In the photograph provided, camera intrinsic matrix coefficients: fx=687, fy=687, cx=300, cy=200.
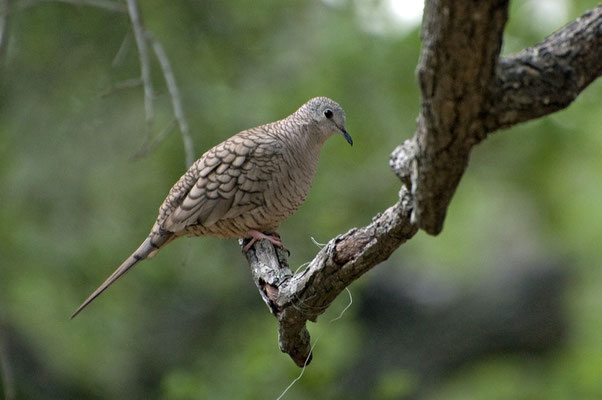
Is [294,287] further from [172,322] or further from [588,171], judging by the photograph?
[588,171]

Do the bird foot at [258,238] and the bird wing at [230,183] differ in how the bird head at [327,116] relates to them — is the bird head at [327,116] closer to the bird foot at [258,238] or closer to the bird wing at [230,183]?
the bird wing at [230,183]

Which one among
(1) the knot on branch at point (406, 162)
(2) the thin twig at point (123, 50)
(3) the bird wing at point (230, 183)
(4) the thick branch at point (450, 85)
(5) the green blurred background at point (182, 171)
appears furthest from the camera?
(5) the green blurred background at point (182, 171)

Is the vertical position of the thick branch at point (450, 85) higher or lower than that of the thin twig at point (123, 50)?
lower

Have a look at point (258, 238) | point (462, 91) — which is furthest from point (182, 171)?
point (462, 91)

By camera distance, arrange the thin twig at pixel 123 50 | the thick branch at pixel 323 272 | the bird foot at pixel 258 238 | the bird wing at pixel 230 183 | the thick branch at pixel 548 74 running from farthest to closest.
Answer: the thin twig at pixel 123 50 → the bird foot at pixel 258 238 → the bird wing at pixel 230 183 → the thick branch at pixel 323 272 → the thick branch at pixel 548 74

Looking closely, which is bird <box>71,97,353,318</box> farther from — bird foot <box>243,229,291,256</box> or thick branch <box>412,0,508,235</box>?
thick branch <box>412,0,508,235</box>

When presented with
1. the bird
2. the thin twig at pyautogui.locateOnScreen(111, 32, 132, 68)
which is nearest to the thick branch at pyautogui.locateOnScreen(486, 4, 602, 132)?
the bird

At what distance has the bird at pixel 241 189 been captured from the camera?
141 inches

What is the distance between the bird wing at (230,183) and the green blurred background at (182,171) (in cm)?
130

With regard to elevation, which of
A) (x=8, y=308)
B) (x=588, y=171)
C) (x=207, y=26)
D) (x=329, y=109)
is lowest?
(x=588, y=171)

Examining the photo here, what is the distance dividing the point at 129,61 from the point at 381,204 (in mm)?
3133

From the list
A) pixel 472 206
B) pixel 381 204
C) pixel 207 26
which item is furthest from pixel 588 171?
pixel 207 26

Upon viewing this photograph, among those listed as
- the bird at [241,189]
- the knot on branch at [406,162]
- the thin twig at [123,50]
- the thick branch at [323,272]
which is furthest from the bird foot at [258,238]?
the knot on branch at [406,162]

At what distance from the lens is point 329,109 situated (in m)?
3.81
